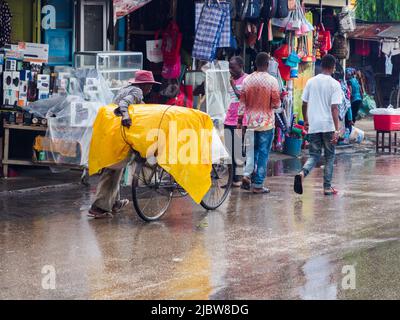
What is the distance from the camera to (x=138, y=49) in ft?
57.4

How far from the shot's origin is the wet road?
778cm

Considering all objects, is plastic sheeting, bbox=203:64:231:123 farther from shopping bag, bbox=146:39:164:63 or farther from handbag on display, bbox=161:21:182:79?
shopping bag, bbox=146:39:164:63

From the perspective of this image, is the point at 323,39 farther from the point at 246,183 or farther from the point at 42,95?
the point at 42,95

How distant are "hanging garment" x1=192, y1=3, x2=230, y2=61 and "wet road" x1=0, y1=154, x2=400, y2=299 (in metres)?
3.73

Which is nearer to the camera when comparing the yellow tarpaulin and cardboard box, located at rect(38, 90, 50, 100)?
the yellow tarpaulin

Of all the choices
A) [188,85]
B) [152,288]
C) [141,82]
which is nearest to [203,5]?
[188,85]

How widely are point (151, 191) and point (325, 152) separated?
3351 mm

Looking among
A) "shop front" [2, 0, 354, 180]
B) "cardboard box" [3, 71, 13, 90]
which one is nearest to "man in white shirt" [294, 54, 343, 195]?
"shop front" [2, 0, 354, 180]

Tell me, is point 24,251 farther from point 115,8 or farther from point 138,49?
point 138,49

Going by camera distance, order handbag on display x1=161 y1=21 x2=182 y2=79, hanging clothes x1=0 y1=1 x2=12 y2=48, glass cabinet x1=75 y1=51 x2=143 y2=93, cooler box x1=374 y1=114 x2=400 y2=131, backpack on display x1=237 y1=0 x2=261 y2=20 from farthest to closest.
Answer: cooler box x1=374 y1=114 x2=400 y2=131
backpack on display x1=237 y1=0 x2=261 y2=20
handbag on display x1=161 y1=21 x2=182 y2=79
glass cabinet x1=75 y1=51 x2=143 y2=93
hanging clothes x1=0 y1=1 x2=12 y2=48

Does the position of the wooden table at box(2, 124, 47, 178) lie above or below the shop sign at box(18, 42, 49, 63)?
below

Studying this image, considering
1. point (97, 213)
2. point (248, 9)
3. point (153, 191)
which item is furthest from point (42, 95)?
point (248, 9)

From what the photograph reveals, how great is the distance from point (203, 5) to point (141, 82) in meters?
5.32

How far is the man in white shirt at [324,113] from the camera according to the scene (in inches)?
517
